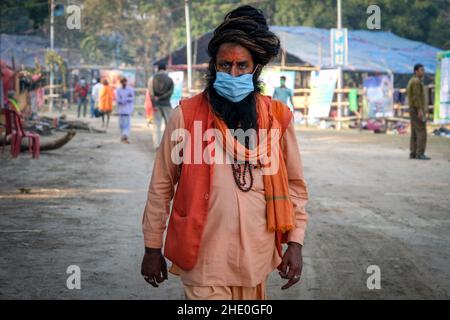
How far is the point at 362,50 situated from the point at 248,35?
39045 mm

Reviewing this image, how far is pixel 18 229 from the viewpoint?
8.35 meters

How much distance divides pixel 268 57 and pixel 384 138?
21520mm

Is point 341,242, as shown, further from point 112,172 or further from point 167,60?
point 167,60

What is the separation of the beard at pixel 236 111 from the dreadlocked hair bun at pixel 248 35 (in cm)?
21

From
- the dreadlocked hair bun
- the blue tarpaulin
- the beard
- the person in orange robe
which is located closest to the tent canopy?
the blue tarpaulin

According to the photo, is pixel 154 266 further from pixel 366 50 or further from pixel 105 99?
pixel 366 50

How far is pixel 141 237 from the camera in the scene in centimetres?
792

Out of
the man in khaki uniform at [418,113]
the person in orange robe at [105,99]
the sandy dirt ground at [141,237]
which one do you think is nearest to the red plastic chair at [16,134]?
the sandy dirt ground at [141,237]

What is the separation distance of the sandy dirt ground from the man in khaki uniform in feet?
3.16

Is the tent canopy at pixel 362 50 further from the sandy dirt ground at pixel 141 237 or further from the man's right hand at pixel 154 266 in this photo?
the man's right hand at pixel 154 266

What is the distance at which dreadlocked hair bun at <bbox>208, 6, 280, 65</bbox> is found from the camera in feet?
12.2

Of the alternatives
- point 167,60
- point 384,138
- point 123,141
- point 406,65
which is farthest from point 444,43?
point 123,141

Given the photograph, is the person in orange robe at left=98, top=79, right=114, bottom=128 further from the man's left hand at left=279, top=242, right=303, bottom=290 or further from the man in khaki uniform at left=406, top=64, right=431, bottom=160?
the man's left hand at left=279, top=242, right=303, bottom=290

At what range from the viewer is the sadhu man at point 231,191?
3600mm
